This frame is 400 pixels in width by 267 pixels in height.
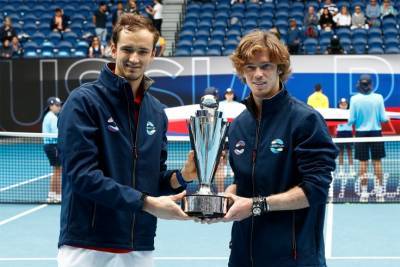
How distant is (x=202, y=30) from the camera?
23.5 meters

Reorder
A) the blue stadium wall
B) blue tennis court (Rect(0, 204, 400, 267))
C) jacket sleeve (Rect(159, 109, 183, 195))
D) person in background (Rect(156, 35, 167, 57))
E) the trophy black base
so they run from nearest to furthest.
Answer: the trophy black base, jacket sleeve (Rect(159, 109, 183, 195)), blue tennis court (Rect(0, 204, 400, 267)), the blue stadium wall, person in background (Rect(156, 35, 167, 57))

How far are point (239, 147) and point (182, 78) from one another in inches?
696

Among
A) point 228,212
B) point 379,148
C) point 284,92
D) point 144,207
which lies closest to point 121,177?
point 144,207

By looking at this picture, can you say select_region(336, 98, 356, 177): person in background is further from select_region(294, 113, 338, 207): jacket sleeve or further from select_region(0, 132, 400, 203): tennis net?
select_region(294, 113, 338, 207): jacket sleeve

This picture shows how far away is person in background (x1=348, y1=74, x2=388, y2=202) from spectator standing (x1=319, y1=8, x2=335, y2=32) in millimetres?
9427

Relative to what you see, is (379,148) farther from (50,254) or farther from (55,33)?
(55,33)

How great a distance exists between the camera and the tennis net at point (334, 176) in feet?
42.2

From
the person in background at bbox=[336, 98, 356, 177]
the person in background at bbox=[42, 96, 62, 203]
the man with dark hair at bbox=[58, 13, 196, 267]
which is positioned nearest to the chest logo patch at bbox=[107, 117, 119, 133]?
the man with dark hair at bbox=[58, 13, 196, 267]

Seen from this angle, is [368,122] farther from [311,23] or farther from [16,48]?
[16,48]

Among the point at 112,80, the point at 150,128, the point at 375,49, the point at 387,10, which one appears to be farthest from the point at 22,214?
the point at 387,10

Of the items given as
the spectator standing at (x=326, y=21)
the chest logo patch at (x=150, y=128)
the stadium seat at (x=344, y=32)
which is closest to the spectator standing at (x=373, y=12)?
the stadium seat at (x=344, y=32)

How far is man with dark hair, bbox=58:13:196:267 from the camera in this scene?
377 cm

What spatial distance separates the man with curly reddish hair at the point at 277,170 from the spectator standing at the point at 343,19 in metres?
19.0

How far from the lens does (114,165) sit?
12.9ft
